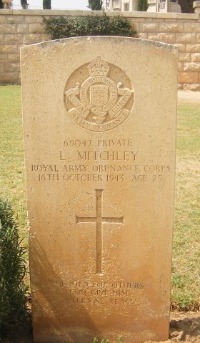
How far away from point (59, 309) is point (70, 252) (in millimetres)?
383

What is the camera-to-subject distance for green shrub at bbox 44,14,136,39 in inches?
573

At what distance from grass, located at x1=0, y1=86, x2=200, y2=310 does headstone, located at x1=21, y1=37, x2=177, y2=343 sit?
519 millimetres

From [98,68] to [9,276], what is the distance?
130cm

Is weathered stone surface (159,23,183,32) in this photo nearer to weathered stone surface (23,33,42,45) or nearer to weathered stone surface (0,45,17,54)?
weathered stone surface (23,33,42,45)

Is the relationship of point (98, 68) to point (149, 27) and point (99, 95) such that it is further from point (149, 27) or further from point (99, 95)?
point (149, 27)

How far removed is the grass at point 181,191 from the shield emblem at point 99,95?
41.2 inches

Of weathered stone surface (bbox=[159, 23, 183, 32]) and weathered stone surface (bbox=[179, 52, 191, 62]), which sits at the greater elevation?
weathered stone surface (bbox=[159, 23, 183, 32])

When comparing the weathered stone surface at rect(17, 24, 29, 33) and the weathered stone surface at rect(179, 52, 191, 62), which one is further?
the weathered stone surface at rect(179, 52, 191, 62)

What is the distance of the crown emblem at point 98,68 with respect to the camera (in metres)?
2.51

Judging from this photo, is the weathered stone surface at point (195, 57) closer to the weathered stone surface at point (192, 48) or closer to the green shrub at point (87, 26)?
the weathered stone surface at point (192, 48)

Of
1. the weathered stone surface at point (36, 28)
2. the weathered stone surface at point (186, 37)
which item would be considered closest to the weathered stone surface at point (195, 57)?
the weathered stone surface at point (186, 37)

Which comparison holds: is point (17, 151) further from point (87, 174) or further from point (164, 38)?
point (164, 38)

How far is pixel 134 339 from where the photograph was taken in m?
2.96

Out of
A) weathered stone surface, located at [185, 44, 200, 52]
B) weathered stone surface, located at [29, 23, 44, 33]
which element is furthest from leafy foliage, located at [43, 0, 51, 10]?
weathered stone surface, located at [185, 44, 200, 52]
